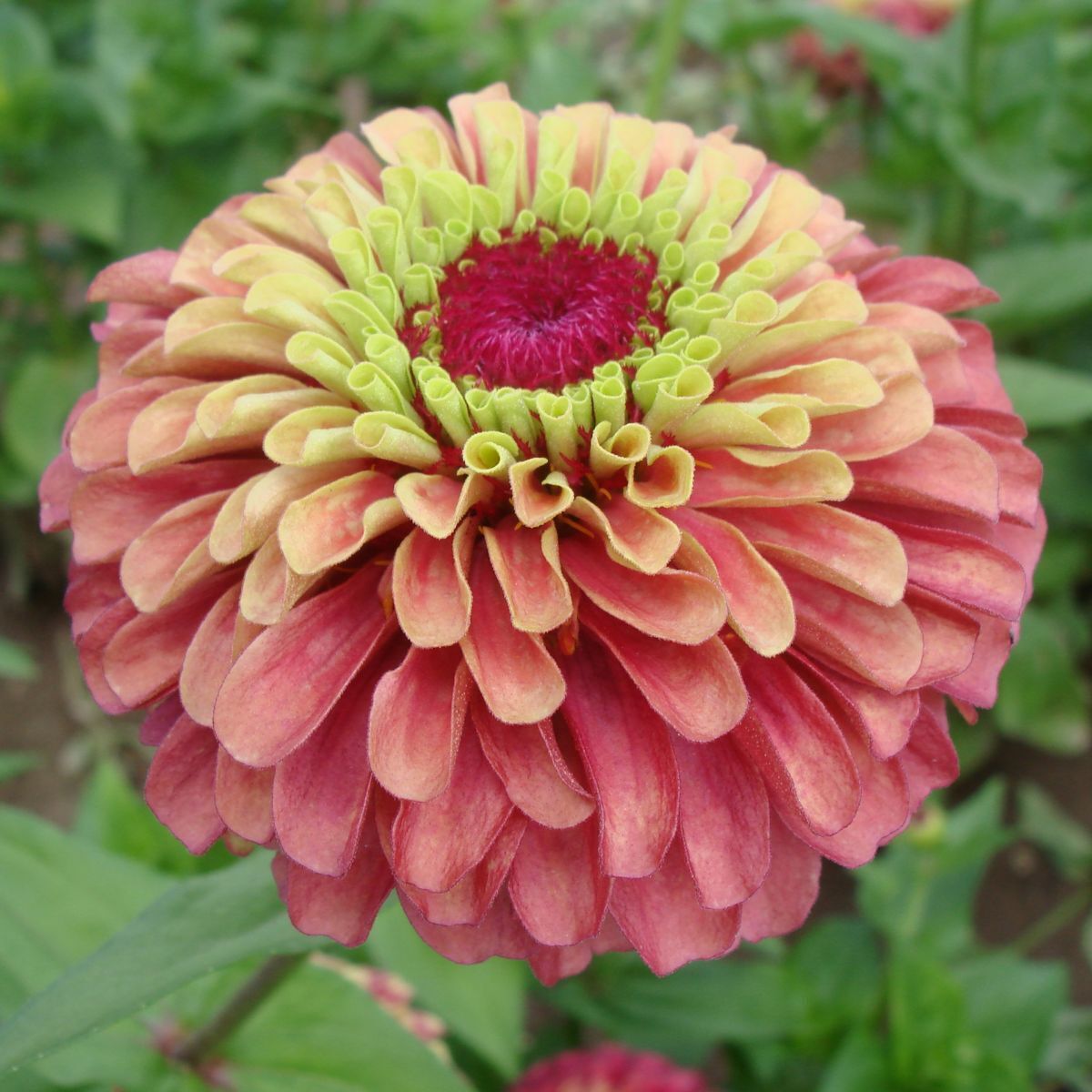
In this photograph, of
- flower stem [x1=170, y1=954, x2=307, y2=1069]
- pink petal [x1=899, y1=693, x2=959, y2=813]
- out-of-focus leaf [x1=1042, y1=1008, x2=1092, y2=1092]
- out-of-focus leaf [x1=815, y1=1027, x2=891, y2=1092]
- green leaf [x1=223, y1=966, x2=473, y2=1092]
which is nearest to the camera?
pink petal [x1=899, y1=693, x2=959, y2=813]

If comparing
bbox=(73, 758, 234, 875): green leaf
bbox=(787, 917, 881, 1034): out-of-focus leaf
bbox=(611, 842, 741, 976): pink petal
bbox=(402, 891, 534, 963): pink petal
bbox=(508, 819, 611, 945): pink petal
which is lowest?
bbox=(787, 917, 881, 1034): out-of-focus leaf

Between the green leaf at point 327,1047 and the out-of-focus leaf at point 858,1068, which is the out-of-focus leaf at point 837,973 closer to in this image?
the out-of-focus leaf at point 858,1068

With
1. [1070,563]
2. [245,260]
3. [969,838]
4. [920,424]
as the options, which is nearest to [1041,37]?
[1070,563]

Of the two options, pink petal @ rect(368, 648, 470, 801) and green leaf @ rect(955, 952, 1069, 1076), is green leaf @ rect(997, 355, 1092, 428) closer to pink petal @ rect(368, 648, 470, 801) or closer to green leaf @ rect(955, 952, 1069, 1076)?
green leaf @ rect(955, 952, 1069, 1076)

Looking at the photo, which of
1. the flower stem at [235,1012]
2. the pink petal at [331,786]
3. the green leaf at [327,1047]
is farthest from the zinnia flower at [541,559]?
the green leaf at [327,1047]

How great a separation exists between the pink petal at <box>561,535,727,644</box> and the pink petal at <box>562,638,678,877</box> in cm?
5

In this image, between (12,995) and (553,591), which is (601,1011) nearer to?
(12,995)

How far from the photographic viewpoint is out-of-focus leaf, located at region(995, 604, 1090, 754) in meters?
1.88

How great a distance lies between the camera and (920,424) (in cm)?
66

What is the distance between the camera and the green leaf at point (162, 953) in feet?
2.15

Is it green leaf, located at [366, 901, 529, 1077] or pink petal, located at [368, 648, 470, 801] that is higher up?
pink petal, located at [368, 648, 470, 801]

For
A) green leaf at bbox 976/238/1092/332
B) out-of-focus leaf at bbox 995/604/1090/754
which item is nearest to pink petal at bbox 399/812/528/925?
green leaf at bbox 976/238/1092/332

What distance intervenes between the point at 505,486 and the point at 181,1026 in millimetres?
636

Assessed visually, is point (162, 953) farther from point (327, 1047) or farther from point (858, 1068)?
point (858, 1068)
